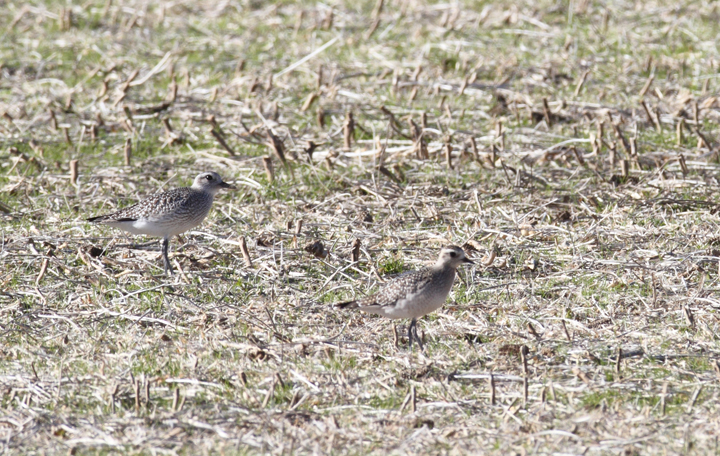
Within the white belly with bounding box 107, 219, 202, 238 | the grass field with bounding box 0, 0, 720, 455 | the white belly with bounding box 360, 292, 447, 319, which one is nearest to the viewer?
the grass field with bounding box 0, 0, 720, 455

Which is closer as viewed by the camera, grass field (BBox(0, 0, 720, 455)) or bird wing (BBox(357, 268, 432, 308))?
grass field (BBox(0, 0, 720, 455))

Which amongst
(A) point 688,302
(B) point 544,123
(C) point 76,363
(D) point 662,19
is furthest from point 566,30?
(C) point 76,363

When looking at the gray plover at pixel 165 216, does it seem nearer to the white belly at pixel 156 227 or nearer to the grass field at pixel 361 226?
the white belly at pixel 156 227

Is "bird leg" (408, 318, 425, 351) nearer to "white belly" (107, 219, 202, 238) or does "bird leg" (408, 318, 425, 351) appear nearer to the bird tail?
the bird tail

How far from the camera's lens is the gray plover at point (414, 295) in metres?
7.07

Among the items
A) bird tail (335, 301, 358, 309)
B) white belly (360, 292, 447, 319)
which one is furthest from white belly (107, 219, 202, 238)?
white belly (360, 292, 447, 319)

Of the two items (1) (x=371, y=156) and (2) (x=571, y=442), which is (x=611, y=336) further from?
(1) (x=371, y=156)

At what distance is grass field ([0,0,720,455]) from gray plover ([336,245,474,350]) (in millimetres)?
289

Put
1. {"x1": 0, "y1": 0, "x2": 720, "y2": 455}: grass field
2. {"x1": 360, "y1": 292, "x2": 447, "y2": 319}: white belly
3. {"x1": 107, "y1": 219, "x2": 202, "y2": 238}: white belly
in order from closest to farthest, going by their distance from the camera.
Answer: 1. {"x1": 0, "y1": 0, "x2": 720, "y2": 455}: grass field
2. {"x1": 360, "y1": 292, "x2": 447, "y2": 319}: white belly
3. {"x1": 107, "y1": 219, "x2": 202, "y2": 238}: white belly

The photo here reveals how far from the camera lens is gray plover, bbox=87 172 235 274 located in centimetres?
877

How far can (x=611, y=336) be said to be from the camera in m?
7.30

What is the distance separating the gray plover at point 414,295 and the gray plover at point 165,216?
222 cm

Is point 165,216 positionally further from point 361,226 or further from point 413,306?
point 413,306

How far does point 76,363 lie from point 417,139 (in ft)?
17.5
